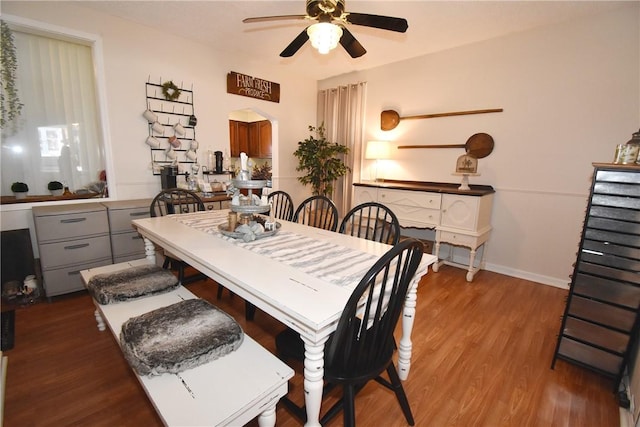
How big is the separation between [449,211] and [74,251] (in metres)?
3.59

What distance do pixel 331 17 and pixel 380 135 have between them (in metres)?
2.45

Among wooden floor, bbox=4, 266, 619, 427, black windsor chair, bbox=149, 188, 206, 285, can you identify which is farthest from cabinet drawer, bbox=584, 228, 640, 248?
black windsor chair, bbox=149, 188, 206, 285

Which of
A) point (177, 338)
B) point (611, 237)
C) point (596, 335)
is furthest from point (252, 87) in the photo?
point (596, 335)

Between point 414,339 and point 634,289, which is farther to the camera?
point 414,339

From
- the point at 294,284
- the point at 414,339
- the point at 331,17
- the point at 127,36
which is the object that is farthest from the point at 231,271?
the point at 127,36

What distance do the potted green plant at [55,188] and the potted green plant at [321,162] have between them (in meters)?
2.84

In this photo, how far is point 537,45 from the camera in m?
2.83

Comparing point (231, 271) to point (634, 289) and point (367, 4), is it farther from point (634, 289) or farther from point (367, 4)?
point (367, 4)

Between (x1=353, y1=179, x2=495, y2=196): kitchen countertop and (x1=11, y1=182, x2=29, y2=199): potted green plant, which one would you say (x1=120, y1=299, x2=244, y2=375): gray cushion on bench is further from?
(x1=353, y1=179, x2=495, y2=196): kitchen countertop

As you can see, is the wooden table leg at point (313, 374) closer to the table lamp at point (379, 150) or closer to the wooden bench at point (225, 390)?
the wooden bench at point (225, 390)

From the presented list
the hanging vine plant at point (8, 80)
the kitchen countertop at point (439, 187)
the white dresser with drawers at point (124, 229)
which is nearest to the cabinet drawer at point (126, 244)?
the white dresser with drawers at point (124, 229)

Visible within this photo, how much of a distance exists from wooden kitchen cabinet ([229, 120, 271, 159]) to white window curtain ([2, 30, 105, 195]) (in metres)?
3.02

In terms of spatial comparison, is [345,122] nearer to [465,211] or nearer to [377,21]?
[465,211]

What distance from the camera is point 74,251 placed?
245 cm
